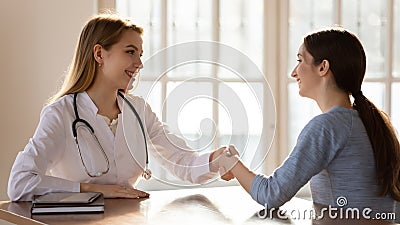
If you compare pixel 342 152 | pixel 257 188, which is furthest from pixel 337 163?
pixel 257 188

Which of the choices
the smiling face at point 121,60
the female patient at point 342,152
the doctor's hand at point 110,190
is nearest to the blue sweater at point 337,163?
the female patient at point 342,152

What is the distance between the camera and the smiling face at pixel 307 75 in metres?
2.23

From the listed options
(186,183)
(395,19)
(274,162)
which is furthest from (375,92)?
(186,183)

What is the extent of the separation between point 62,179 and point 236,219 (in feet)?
2.04

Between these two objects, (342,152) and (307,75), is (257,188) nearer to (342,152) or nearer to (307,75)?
(342,152)

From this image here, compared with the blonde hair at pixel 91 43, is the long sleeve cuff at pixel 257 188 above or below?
below

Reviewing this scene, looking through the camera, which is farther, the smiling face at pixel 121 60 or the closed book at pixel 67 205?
the smiling face at pixel 121 60

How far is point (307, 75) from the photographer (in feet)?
7.40

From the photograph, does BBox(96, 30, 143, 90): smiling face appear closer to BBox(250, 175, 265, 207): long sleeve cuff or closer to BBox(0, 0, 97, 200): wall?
BBox(250, 175, 265, 207): long sleeve cuff

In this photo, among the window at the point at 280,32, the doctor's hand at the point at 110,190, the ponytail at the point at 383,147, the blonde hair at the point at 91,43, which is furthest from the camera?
the window at the point at 280,32

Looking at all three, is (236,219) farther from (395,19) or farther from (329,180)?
(395,19)

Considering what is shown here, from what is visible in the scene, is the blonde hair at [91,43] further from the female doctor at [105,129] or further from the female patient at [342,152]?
the female patient at [342,152]

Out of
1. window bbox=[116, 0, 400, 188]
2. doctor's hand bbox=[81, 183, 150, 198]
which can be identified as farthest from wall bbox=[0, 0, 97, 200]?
doctor's hand bbox=[81, 183, 150, 198]

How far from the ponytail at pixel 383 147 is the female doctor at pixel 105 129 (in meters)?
0.51
